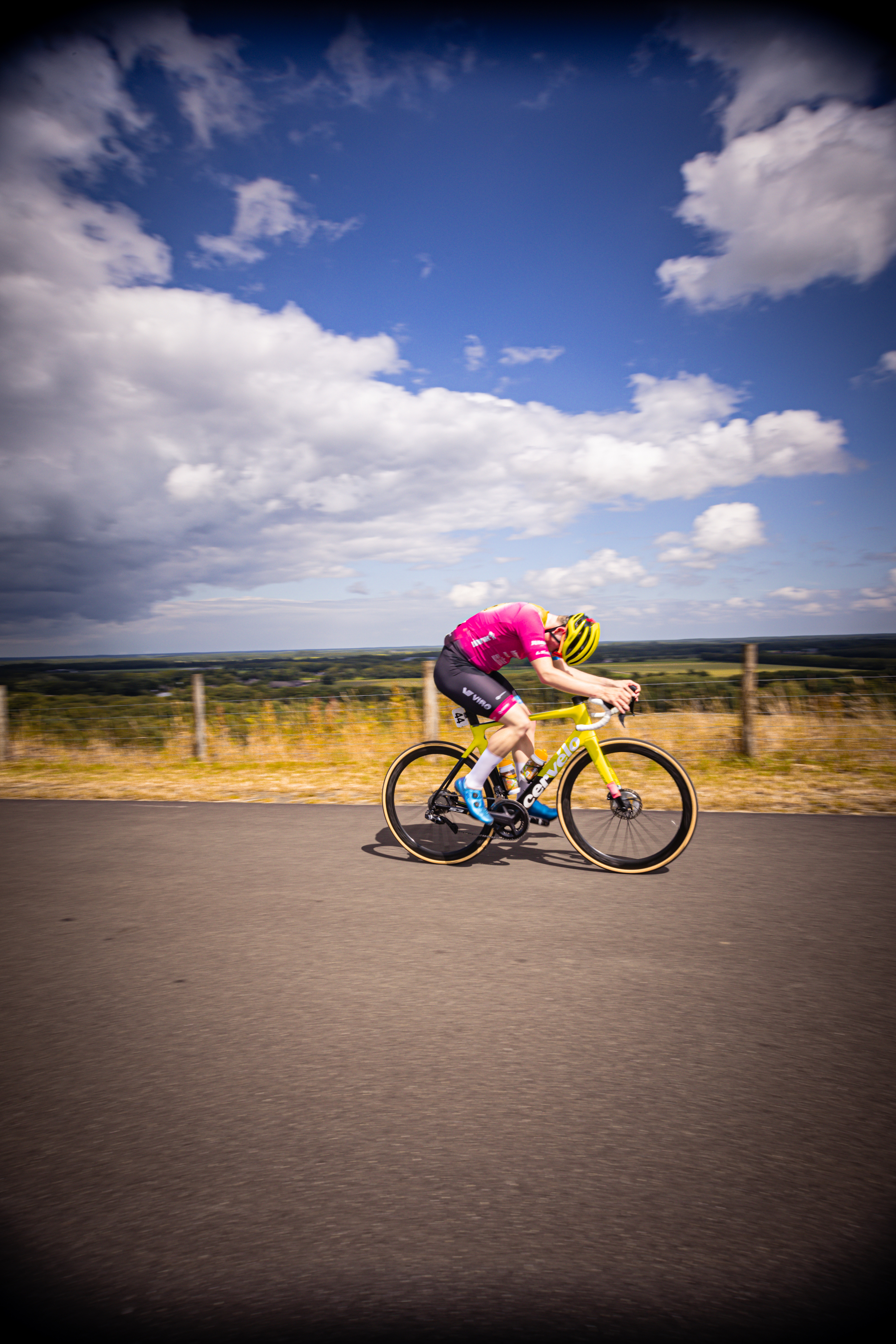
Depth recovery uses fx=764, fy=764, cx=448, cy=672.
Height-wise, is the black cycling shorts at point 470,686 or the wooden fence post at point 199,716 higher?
the black cycling shorts at point 470,686

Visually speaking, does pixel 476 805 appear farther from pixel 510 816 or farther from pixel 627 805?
pixel 627 805

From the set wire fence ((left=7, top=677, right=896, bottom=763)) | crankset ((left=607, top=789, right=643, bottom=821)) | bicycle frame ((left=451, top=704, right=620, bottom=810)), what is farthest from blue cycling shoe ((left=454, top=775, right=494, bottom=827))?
wire fence ((left=7, top=677, right=896, bottom=763))

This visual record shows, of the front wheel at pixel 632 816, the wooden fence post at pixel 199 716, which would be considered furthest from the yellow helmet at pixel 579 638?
the wooden fence post at pixel 199 716

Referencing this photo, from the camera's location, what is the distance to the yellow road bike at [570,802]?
531 centimetres

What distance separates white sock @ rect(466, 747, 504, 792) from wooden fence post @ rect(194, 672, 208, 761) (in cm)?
809

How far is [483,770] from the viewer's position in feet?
17.9

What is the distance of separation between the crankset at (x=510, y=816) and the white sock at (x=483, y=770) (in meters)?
0.17

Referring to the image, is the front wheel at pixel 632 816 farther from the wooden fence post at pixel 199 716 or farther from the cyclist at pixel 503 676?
the wooden fence post at pixel 199 716

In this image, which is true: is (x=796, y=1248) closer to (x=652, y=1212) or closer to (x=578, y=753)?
(x=652, y=1212)

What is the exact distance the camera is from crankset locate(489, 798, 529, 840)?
214 inches

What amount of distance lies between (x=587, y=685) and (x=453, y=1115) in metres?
3.21

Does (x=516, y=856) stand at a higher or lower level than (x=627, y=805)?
lower

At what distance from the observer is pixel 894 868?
17.4 ft

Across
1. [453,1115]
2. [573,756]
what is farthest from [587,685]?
[453,1115]
